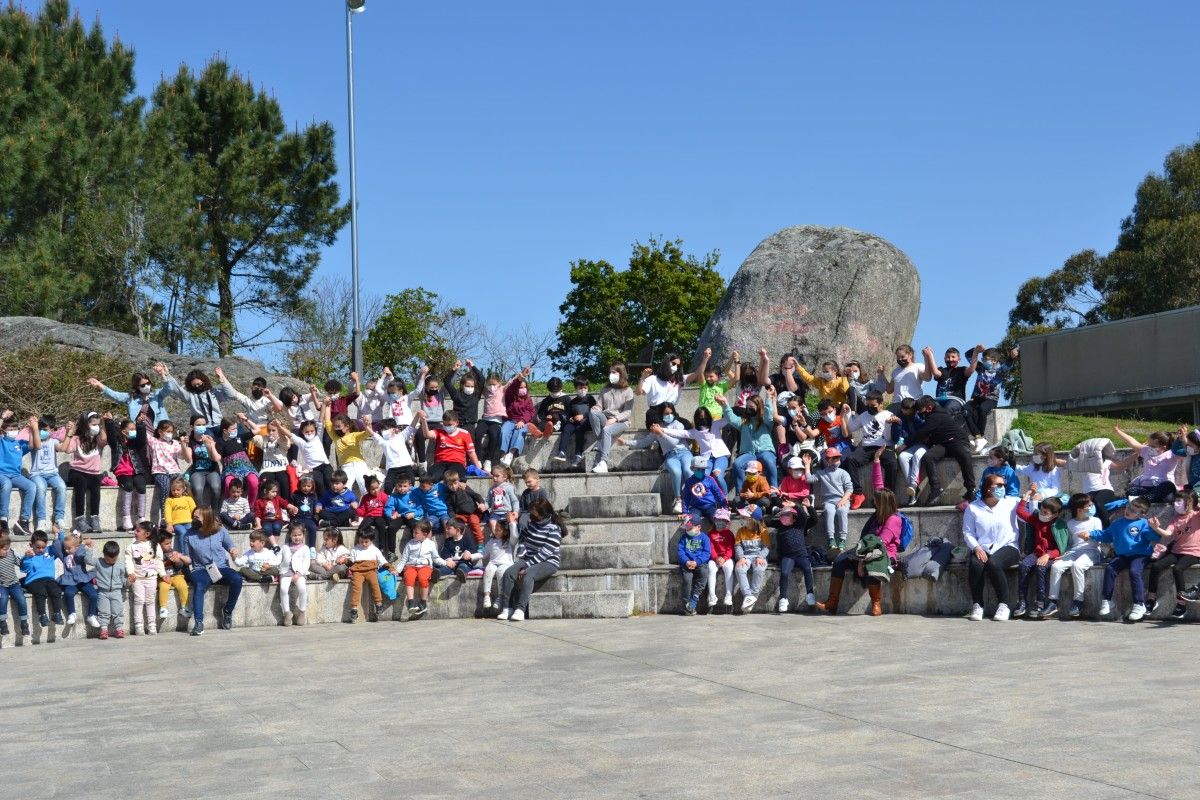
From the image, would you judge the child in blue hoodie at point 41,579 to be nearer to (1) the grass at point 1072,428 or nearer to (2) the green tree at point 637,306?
(1) the grass at point 1072,428

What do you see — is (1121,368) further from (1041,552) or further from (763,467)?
(1041,552)

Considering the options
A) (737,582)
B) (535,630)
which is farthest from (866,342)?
(535,630)

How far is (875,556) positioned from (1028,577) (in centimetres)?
168

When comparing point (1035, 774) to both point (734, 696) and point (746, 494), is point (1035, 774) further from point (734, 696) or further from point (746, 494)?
point (746, 494)

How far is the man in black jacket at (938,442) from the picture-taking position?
16913mm

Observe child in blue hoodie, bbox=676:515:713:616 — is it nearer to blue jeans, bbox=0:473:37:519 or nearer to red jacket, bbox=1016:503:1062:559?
red jacket, bbox=1016:503:1062:559

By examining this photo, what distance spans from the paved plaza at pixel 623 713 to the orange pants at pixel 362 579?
1343mm

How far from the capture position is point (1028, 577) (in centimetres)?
1474

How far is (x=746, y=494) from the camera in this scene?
675 inches

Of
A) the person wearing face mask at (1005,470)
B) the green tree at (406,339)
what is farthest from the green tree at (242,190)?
the person wearing face mask at (1005,470)

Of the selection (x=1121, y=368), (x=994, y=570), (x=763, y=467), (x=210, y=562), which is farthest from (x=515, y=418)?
(x=1121, y=368)

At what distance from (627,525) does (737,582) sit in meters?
1.95

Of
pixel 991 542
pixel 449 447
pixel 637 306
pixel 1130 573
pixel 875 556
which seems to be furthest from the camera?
pixel 637 306

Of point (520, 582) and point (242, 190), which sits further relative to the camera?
point (242, 190)
